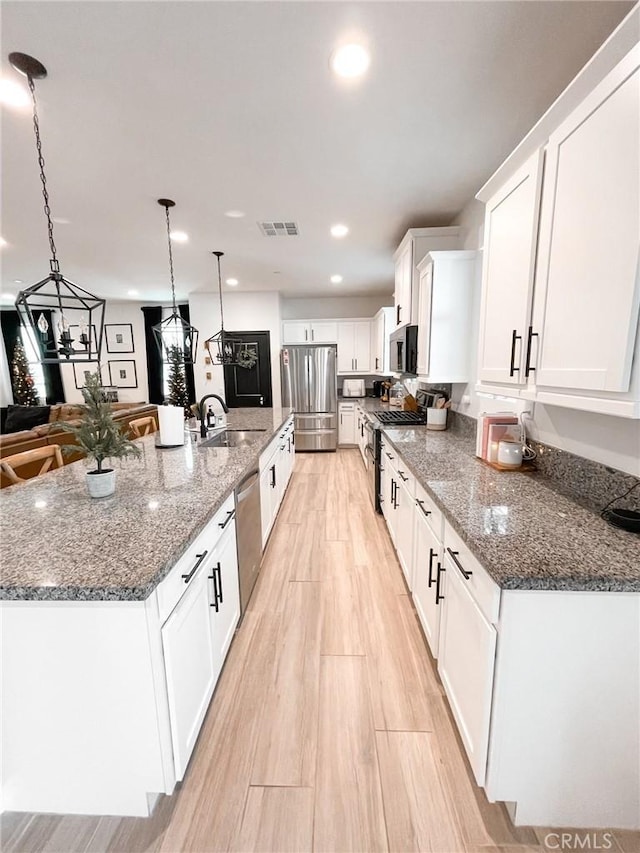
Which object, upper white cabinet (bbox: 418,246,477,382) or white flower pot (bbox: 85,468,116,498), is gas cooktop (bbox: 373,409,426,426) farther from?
white flower pot (bbox: 85,468,116,498)

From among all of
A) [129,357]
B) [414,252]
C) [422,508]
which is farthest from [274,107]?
[129,357]

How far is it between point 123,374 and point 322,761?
745 cm

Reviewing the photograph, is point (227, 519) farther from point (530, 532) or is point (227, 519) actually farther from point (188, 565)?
point (530, 532)

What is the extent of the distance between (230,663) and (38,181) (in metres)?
3.32

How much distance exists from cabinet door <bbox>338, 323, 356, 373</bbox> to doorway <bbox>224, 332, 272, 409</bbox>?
4.21 feet

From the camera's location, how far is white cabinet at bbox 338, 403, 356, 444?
6121 millimetres

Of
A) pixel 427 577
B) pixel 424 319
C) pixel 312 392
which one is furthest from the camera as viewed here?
pixel 312 392

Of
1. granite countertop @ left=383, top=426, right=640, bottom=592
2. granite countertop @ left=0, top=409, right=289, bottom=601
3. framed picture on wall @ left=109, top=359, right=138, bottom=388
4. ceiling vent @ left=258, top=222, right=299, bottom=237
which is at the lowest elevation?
A: granite countertop @ left=0, top=409, right=289, bottom=601

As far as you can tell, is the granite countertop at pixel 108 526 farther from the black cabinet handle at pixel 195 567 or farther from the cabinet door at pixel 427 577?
the cabinet door at pixel 427 577

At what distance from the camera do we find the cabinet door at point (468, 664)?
3.38 feet

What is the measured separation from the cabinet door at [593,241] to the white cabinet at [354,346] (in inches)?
190

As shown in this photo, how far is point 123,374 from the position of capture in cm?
701

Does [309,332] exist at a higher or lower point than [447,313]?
higher

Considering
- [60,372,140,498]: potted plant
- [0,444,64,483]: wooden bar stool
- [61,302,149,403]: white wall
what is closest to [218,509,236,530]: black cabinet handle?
[60,372,140,498]: potted plant
